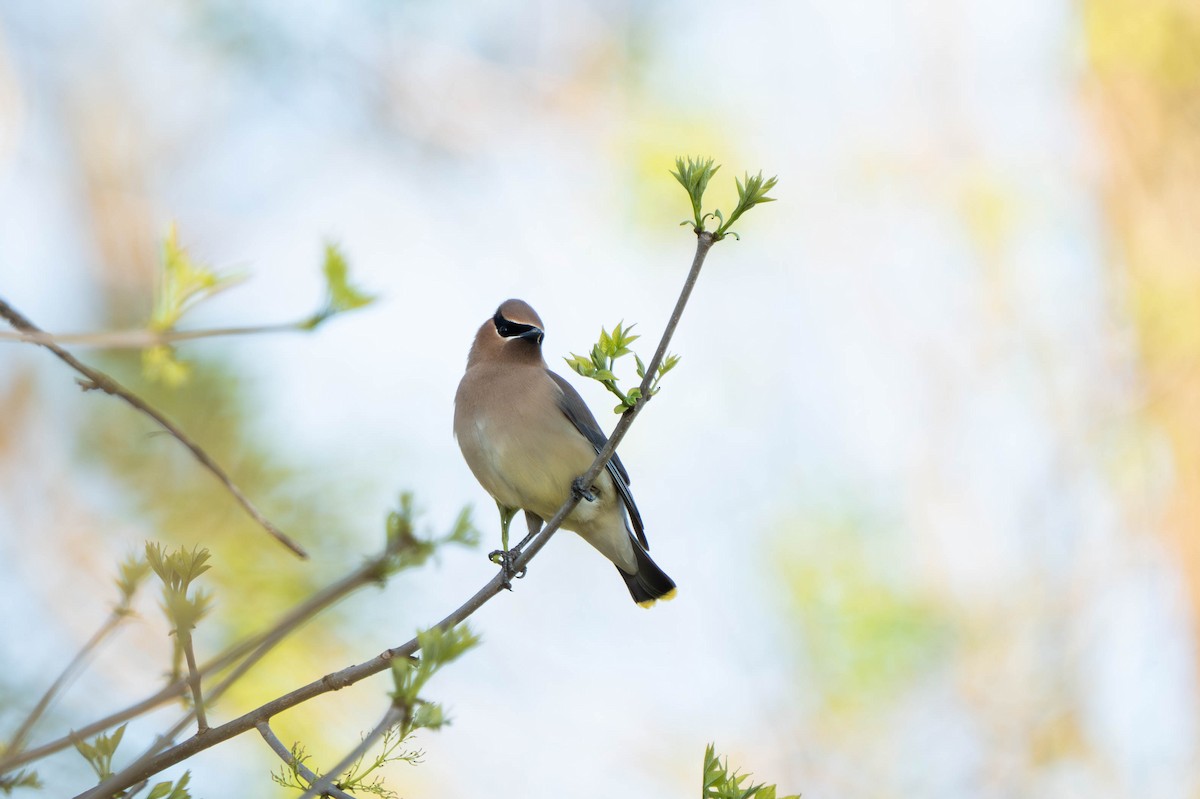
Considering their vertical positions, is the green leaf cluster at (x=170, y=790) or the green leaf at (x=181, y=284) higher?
the green leaf at (x=181, y=284)

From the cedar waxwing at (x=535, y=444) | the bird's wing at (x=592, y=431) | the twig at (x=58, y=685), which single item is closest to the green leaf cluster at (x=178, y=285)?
the twig at (x=58, y=685)

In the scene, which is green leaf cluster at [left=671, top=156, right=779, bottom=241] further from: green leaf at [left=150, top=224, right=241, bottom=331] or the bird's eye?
the bird's eye

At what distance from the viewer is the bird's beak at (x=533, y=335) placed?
670 centimetres

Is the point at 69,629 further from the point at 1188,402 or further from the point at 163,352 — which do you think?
the point at 1188,402

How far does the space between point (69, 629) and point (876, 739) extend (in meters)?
7.62

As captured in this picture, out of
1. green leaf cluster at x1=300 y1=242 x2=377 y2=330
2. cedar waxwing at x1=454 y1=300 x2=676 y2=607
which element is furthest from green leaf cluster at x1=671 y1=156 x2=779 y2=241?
cedar waxwing at x1=454 y1=300 x2=676 y2=607

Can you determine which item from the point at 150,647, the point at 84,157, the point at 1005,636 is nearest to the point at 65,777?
the point at 150,647

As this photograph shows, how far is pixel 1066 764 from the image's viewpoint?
11836mm

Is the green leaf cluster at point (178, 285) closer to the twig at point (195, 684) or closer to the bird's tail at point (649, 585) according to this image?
the twig at point (195, 684)

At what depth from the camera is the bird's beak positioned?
6703mm

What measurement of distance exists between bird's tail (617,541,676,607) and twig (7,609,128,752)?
5.15m

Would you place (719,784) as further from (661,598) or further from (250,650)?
(661,598)

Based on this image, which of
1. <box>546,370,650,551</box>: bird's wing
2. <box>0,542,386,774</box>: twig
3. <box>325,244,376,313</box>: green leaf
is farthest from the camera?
<box>546,370,650,551</box>: bird's wing

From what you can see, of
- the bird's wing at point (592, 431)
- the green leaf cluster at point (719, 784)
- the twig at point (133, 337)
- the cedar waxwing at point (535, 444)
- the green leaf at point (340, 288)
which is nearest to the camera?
the twig at point (133, 337)
